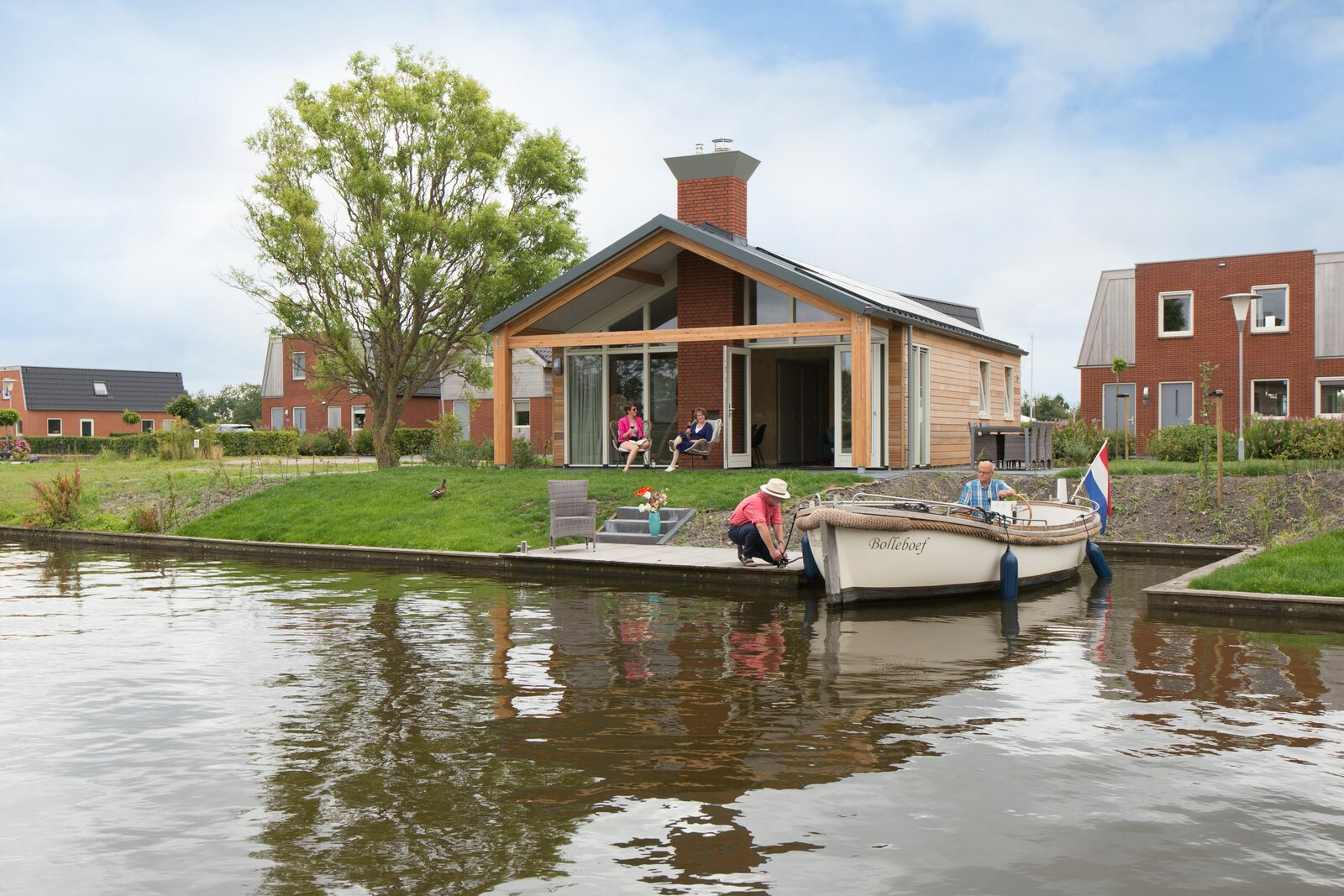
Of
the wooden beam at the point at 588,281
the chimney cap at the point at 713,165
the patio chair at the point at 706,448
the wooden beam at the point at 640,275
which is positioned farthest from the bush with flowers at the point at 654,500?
the chimney cap at the point at 713,165

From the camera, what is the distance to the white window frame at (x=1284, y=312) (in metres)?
35.5

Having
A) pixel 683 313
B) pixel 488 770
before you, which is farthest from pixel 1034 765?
pixel 683 313

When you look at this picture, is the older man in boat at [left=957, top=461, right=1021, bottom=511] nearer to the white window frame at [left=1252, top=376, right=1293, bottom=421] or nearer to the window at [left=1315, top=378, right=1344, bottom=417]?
the white window frame at [left=1252, top=376, right=1293, bottom=421]

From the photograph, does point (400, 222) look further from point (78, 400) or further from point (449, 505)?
point (78, 400)

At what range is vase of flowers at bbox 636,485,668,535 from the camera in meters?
18.2

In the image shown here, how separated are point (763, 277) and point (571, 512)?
6809mm

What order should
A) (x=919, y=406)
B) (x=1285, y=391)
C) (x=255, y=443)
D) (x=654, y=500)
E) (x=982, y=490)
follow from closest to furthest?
1. (x=982, y=490)
2. (x=654, y=500)
3. (x=919, y=406)
4. (x=1285, y=391)
5. (x=255, y=443)

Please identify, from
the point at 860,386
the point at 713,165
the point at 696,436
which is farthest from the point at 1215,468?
the point at 713,165

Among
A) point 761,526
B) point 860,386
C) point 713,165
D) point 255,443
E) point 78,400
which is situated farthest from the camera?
point 78,400

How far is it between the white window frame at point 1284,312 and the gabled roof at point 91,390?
211 ft

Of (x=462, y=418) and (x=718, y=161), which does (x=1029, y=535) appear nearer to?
(x=718, y=161)

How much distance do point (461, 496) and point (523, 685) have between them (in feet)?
42.2

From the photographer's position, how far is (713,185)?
2483 centimetres

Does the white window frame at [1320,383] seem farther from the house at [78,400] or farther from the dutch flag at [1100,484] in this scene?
the house at [78,400]
